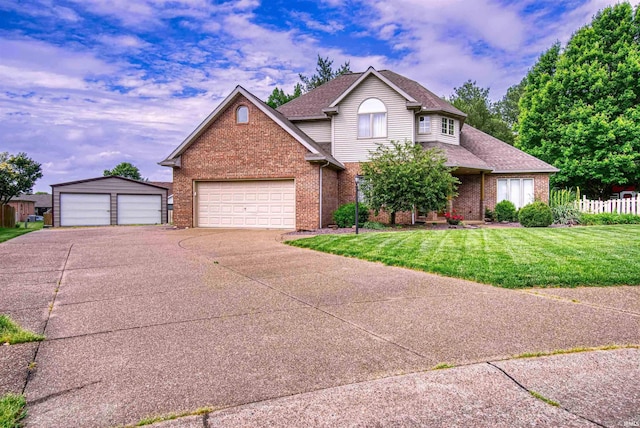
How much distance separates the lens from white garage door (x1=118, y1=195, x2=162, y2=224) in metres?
27.3

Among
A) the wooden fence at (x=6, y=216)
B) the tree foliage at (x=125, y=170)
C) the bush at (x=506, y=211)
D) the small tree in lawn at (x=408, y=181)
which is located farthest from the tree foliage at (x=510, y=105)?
the tree foliage at (x=125, y=170)

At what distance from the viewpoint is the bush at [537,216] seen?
15.6m

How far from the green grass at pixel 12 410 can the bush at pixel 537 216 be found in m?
16.8

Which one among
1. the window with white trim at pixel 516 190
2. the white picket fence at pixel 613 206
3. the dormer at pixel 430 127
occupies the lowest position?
the white picket fence at pixel 613 206

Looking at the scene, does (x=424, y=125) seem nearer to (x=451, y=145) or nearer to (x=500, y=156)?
(x=451, y=145)

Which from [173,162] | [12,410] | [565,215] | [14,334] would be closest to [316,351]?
[12,410]

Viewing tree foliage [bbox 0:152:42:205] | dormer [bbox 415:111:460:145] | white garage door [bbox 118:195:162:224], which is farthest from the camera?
tree foliage [bbox 0:152:42:205]

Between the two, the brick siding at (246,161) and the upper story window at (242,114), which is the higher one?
the upper story window at (242,114)

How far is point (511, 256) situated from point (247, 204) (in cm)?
1239

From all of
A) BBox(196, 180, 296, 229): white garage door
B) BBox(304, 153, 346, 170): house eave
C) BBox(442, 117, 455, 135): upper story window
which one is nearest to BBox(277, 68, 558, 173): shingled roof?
BBox(442, 117, 455, 135): upper story window

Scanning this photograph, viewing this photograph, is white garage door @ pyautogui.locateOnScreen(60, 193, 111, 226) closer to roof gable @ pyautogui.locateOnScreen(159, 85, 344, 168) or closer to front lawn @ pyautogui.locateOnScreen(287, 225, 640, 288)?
roof gable @ pyautogui.locateOnScreen(159, 85, 344, 168)

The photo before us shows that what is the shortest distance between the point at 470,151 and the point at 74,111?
866 inches

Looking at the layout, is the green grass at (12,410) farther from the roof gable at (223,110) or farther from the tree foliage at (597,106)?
the tree foliage at (597,106)

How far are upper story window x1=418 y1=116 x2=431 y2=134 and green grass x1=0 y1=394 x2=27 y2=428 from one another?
19.5m
